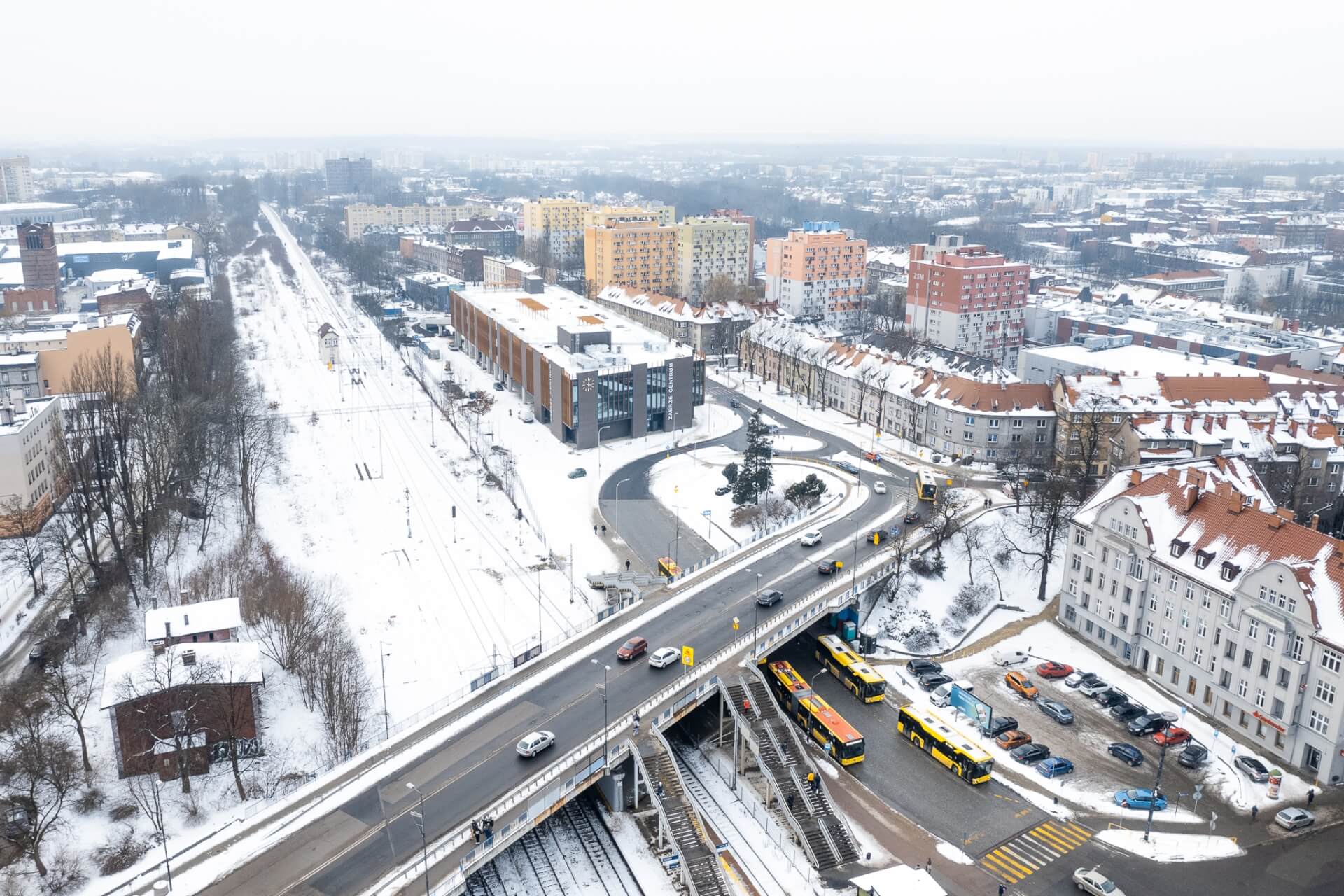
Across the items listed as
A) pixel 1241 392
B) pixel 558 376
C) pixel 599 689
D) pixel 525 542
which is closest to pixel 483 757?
pixel 599 689

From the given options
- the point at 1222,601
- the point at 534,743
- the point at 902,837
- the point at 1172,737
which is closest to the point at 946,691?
the point at 1172,737

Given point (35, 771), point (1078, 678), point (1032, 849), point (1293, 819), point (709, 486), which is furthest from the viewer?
point (709, 486)

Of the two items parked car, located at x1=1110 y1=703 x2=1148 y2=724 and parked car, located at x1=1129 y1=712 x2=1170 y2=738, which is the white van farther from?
parked car, located at x1=1129 y1=712 x2=1170 y2=738

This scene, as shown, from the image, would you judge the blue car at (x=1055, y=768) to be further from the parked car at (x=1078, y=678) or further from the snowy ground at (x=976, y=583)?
the snowy ground at (x=976, y=583)

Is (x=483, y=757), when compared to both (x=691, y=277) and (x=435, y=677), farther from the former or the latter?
(x=691, y=277)

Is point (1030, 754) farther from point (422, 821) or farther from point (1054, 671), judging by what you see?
point (422, 821)
